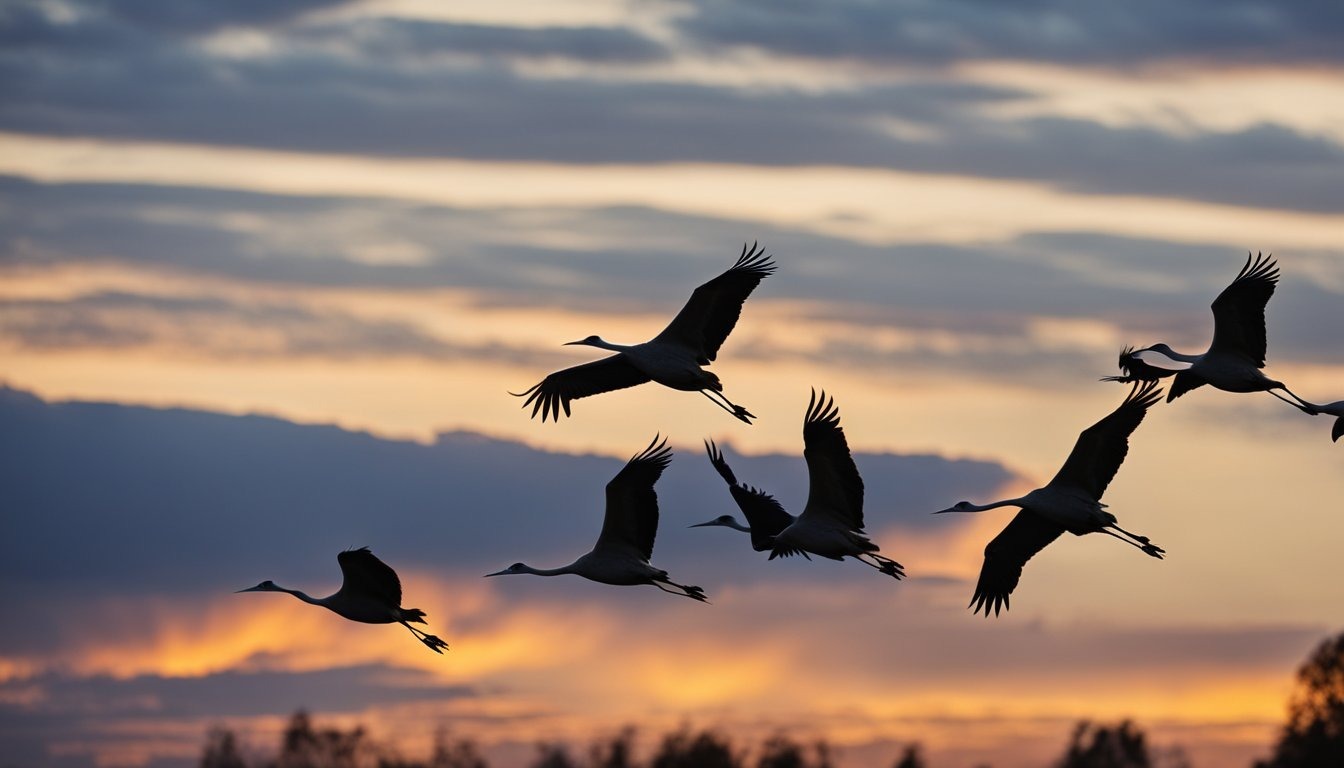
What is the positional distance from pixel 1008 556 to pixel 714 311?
232 inches

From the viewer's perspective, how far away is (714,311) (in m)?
40.9

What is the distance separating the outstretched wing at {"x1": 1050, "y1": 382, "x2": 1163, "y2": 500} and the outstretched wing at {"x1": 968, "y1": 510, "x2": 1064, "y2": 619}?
1.92m

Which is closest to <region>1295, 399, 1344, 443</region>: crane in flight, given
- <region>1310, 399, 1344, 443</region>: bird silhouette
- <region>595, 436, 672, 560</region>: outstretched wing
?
<region>1310, 399, 1344, 443</region>: bird silhouette

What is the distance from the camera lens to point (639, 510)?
41.8 meters

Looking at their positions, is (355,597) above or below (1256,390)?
below

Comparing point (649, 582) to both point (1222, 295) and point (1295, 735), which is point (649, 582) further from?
point (1295, 735)

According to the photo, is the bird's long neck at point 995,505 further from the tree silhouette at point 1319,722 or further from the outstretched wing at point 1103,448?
the tree silhouette at point 1319,722

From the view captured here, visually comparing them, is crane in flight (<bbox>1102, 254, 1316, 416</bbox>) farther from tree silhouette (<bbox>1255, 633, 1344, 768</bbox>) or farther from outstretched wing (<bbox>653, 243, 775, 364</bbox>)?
tree silhouette (<bbox>1255, 633, 1344, 768</bbox>)

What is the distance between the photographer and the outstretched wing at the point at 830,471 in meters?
38.5

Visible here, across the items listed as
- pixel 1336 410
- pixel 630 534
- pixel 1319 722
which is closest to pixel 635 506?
pixel 630 534

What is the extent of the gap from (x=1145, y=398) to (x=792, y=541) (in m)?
5.34

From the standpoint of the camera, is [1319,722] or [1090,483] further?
[1319,722]

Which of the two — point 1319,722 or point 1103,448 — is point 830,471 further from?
point 1319,722

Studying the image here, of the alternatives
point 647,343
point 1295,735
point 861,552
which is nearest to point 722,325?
point 647,343
